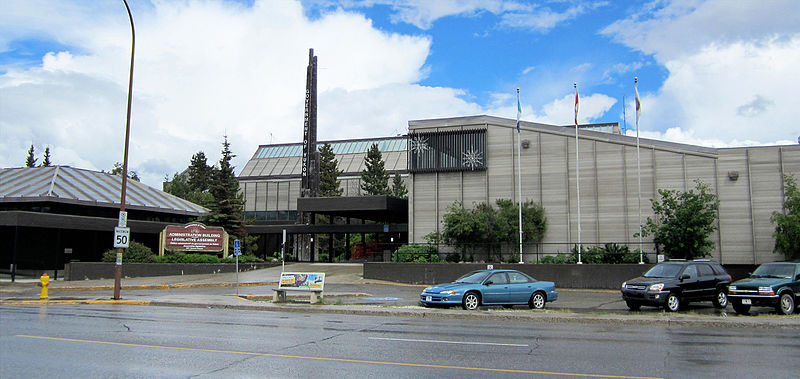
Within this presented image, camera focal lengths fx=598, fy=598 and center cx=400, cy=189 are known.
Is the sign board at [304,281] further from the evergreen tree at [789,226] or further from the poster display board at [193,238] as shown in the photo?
the evergreen tree at [789,226]

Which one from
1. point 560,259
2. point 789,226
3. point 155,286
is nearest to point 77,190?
point 155,286

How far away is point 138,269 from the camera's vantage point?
3700 cm

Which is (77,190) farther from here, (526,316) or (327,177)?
(526,316)

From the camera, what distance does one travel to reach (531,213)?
123 feet

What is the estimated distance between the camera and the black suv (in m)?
18.8

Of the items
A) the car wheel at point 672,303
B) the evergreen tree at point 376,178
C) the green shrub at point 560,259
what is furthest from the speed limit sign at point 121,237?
the evergreen tree at point 376,178

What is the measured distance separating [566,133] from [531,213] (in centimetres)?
564

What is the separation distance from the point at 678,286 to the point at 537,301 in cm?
446

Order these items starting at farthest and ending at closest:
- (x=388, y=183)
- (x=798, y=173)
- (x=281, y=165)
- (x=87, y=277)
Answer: (x=281, y=165) < (x=388, y=183) < (x=87, y=277) < (x=798, y=173)

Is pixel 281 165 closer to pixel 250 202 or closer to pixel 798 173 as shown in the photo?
pixel 250 202

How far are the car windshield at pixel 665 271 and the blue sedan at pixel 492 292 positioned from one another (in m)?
3.36

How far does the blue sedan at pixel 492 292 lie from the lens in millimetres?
19641

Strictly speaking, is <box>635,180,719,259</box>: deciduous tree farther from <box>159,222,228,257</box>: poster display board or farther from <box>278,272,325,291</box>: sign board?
<box>159,222,228,257</box>: poster display board

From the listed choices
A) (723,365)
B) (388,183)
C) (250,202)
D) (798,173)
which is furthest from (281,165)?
(723,365)
